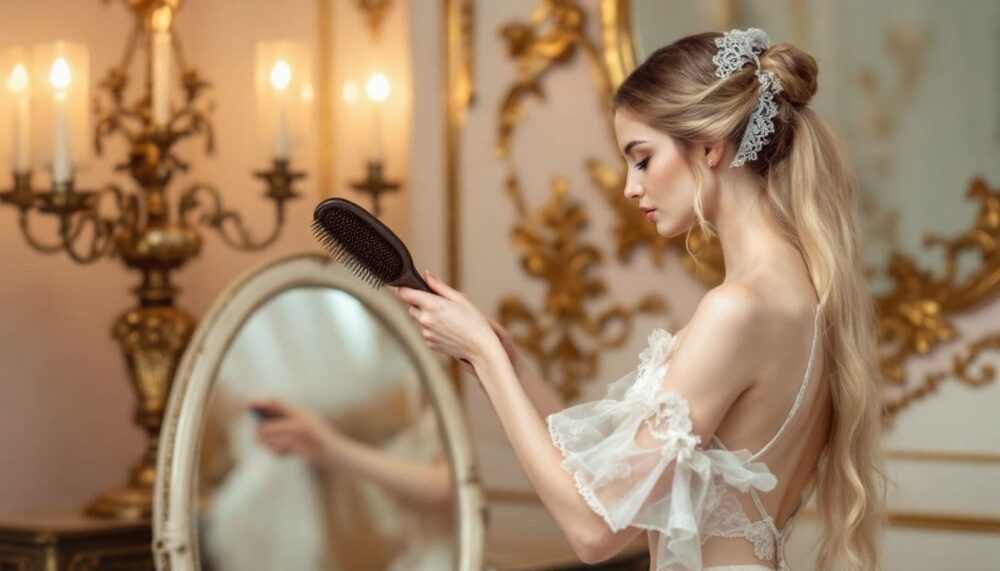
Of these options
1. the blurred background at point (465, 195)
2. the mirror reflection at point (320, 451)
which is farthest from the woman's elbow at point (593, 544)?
the blurred background at point (465, 195)

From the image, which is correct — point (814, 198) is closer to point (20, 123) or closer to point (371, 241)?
point (371, 241)

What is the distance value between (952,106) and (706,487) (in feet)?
4.06

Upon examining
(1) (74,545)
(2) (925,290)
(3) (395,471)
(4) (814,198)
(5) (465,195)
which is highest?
(4) (814,198)

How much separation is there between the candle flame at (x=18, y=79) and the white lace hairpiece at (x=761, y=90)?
45.0 inches

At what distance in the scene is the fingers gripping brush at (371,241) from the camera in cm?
159

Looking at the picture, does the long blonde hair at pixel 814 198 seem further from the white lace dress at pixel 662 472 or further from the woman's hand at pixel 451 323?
the woman's hand at pixel 451 323

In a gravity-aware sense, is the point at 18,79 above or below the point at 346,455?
above

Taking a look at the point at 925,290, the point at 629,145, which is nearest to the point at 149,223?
the point at 629,145

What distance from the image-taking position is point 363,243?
161 cm

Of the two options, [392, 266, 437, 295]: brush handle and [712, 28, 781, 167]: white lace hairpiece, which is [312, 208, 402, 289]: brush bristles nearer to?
[392, 266, 437, 295]: brush handle

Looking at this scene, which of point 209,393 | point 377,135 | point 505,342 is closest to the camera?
point 505,342

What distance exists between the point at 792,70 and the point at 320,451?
884 mm

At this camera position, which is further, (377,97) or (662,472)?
(377,97)

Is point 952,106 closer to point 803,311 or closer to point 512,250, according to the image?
point 512,250
